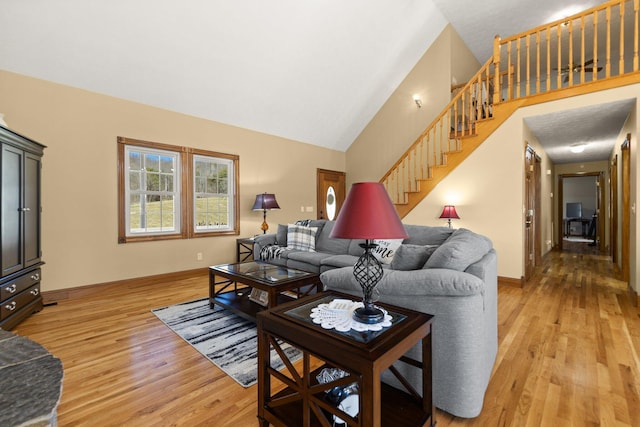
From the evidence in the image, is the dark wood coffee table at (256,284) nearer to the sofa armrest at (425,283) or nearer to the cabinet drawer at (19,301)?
the sofa armrest at (425,283)

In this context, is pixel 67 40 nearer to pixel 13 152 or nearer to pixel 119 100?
pixel 119 100

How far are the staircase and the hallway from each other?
→ 2.28 m

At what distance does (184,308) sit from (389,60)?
554cm

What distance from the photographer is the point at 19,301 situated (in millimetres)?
2725

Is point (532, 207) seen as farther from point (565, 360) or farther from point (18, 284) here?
point (18, 284)

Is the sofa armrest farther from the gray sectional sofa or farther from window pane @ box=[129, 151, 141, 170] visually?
window pane @ box=[129, 151, 141, 170]

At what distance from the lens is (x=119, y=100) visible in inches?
157

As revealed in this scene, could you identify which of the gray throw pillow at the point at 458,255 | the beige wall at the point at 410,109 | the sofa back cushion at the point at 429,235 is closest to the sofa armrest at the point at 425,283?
the gray throw pillow at the point at 458,255

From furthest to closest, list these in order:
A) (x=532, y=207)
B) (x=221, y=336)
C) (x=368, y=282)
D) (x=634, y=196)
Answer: (x=532, y=207) < (x=634, y=196) < (x=221, y=336) < (x=368, y=282)

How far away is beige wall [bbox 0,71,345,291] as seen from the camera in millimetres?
3459

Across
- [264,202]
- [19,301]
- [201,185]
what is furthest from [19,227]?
[264,202]

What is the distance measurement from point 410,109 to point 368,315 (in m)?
5.93

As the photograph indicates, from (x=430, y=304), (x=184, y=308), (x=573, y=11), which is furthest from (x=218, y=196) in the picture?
(x=573, y=11)

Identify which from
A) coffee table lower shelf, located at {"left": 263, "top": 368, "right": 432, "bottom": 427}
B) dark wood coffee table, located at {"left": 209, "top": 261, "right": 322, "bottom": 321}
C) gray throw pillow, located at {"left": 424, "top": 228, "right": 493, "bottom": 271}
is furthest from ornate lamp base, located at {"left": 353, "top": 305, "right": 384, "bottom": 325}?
dark wood coffee table, located at {"left": 209, "top": 261, "right": 322, "bottom": 321}
